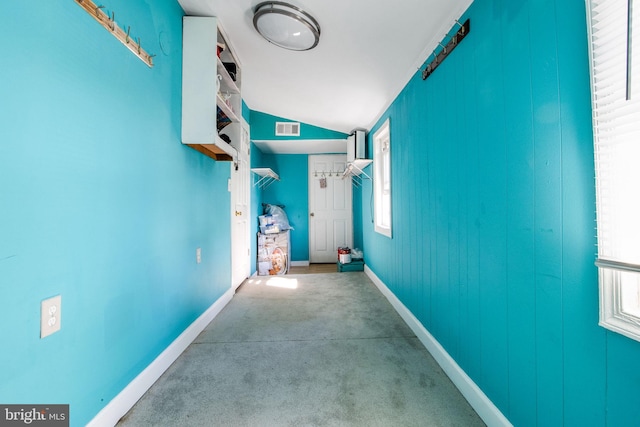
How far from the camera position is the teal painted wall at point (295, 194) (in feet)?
16.5

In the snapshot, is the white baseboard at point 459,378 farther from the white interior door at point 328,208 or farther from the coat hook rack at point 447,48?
the white interior door at point 328,208

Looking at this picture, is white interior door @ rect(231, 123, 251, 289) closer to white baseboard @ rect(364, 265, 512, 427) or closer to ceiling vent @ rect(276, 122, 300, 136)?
ceiling vent @ rect(276, 122, 300, 136)

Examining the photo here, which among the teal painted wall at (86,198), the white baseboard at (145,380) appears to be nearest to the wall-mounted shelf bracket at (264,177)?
the teal painted wall at (86,198)

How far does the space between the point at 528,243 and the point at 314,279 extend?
118 inches

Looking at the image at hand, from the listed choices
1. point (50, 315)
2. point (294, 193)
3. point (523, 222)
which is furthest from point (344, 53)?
point (294, 193)

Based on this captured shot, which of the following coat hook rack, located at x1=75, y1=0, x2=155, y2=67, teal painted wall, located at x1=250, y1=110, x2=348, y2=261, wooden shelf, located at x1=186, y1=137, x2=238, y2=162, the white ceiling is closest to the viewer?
coat hook rack, located at x1=75, y1=0, x2=155, y2=67

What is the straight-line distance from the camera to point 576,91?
2.73 feet

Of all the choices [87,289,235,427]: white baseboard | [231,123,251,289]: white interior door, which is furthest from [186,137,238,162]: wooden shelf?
[87,289,235,427]: white baseboard

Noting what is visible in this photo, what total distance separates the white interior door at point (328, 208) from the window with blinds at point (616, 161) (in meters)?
4.34

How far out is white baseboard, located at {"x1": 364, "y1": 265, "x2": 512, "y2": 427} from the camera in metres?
1.20

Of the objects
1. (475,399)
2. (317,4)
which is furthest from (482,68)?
(475,399)

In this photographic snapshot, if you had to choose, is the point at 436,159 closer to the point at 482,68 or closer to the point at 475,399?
the point at 482,68

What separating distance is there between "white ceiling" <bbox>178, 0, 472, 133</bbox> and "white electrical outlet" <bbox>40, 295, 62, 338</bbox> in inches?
79.2

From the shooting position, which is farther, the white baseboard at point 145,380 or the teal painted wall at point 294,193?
the teal painted wall at point 294,193
